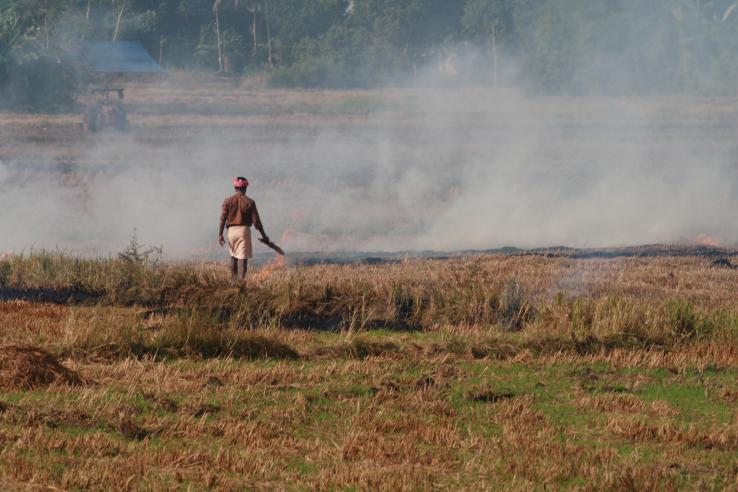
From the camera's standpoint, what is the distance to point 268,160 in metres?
35.0

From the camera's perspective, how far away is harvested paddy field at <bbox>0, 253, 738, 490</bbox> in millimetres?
6891

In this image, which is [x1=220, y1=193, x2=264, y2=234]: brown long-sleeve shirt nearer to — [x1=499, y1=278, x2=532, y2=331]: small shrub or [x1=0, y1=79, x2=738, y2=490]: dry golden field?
[x1=0, y1=79, x2=738, y2=490]: dry golden field

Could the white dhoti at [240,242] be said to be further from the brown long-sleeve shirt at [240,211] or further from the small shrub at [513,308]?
the small shrub at [513,308]

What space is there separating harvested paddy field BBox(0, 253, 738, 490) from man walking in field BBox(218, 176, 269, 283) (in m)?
0.47

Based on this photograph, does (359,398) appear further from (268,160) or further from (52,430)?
(268,160)

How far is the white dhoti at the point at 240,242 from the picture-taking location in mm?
15258

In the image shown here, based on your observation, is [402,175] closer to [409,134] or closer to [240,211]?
[409,134]

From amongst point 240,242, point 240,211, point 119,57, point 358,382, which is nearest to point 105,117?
point 119,57

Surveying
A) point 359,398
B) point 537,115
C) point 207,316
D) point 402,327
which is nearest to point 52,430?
point 359,398

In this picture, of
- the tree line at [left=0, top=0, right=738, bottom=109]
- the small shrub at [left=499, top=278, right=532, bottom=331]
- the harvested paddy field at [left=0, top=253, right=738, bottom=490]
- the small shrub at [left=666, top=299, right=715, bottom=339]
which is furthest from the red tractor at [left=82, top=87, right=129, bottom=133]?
the small shrub at [left=666, top=299, right=715, bottom=339]

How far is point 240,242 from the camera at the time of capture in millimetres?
15258

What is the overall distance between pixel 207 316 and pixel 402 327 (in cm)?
220

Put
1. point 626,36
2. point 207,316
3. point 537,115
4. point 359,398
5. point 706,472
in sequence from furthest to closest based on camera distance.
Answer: point 537,115 < point 626,36 < point 207,316 < point 359,398 < point 706,472

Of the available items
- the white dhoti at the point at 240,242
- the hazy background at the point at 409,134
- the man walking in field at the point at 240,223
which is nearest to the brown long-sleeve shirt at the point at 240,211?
the man walking in field at the point at 240,223
